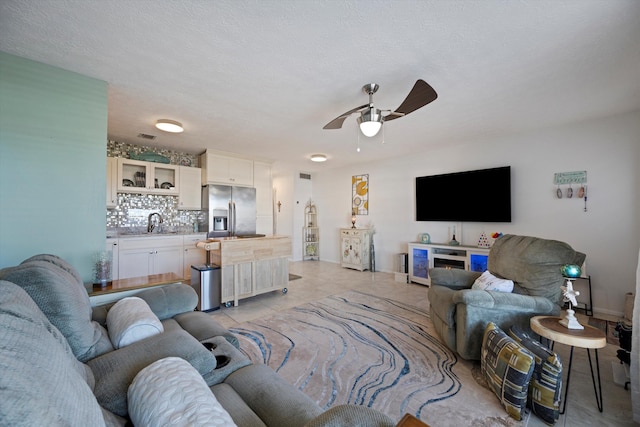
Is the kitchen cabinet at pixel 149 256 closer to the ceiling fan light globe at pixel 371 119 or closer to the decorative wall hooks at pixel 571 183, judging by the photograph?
the ceiling fan light globe at pixel 371 119

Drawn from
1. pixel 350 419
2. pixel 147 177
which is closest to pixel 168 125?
pixel 147 177

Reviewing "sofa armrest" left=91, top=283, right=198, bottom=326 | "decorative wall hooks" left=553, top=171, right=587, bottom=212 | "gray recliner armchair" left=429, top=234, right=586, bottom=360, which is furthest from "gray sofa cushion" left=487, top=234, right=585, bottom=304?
"sofa armrest" left=91, top=283, right=198, bottom=326

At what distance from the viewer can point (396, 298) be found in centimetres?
391

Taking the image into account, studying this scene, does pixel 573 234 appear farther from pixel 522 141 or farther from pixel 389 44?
pixel 389 44

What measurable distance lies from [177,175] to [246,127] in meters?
2.00

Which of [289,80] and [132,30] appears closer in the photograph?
[132,30]

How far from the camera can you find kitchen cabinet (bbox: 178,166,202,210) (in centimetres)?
481

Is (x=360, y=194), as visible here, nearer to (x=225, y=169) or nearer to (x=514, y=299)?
(x=225, y=169)

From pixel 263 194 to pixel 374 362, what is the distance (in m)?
4.23

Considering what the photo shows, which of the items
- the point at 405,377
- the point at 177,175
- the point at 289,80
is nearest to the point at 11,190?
the point at 289,80

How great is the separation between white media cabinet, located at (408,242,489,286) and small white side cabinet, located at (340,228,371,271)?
1155mm

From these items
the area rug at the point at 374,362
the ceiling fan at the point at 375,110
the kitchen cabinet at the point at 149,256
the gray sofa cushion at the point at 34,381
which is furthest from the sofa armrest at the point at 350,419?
the kitchen cabinet at the point at 149,256

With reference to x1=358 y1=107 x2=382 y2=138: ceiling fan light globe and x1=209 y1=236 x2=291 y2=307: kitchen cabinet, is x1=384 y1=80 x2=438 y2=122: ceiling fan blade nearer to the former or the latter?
x1=358 y1=107 x2=382 y2=138: ceiling fan light globe

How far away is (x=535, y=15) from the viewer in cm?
164
